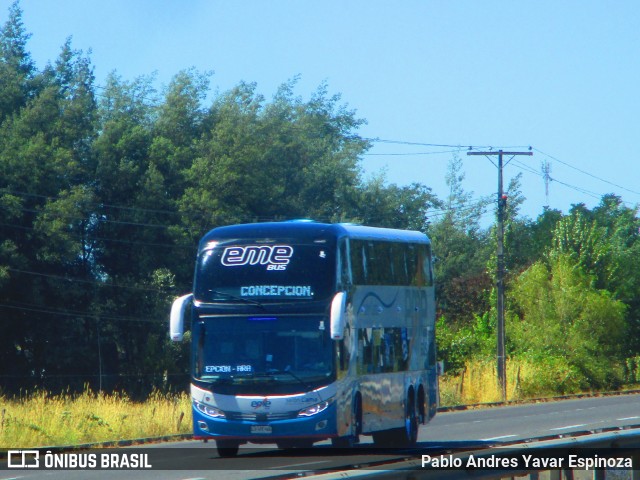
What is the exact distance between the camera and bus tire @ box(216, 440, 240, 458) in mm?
21297

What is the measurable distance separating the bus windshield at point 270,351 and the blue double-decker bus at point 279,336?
17 mm

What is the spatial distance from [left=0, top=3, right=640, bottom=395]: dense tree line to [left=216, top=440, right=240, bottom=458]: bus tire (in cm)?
2948

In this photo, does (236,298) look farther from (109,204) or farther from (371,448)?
(109,204)

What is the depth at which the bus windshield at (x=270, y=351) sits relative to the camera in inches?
797

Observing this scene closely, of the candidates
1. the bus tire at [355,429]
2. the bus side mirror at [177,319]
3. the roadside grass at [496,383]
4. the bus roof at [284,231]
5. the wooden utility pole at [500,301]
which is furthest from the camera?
the wooden utility pole at [500,301]

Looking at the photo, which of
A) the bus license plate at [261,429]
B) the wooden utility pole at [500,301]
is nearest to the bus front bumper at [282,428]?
the bus license plate at [261,429]

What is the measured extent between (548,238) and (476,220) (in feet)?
88.5

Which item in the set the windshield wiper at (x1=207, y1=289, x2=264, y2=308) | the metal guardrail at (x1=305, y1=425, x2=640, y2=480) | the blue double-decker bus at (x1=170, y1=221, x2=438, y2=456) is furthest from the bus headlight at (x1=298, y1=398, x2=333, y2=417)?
the metal guardrail at (x1=305, y1=425, x2=640, y2=480)

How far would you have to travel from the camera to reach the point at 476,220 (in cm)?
10969

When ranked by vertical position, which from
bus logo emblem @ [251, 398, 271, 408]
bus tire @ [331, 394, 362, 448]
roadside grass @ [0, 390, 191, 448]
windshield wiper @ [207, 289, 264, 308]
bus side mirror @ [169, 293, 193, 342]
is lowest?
roadside grass @ [0, 390, 191, 448]

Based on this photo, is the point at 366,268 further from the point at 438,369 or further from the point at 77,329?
the point at 77,329

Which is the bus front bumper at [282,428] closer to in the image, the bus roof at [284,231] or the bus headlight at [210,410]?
the bus headlight at [210,410]

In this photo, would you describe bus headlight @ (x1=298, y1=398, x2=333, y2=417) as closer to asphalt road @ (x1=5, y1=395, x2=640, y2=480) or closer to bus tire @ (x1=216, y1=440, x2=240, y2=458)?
asphalt road @ (x1=5, y1=395, x2=640, y2=480)

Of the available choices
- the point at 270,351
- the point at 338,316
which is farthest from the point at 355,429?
the point at 338,316
